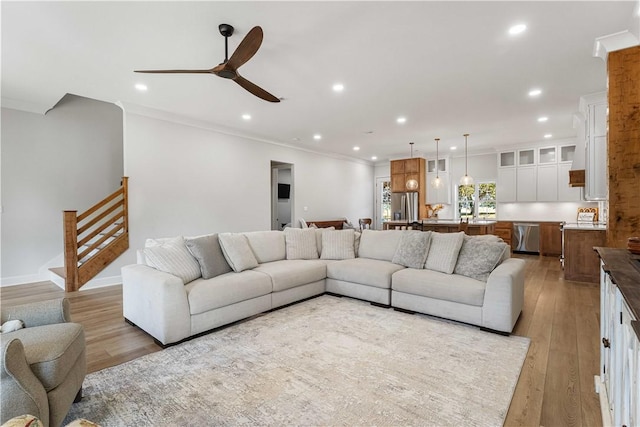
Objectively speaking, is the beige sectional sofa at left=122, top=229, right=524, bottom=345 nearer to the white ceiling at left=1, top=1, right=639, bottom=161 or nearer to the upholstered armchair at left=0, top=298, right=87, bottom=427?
the upholstered armchair at left=0, top=298, right=87, bottom=427

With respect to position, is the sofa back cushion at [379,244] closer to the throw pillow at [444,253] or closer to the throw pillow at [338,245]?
the throw pillow at [338,245]

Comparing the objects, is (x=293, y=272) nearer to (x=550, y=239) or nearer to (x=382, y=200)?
(x=550, y=239)

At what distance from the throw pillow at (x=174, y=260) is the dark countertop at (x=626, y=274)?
3122mm

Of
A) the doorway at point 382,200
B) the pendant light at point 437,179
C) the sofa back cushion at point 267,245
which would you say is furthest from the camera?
the doorway at point 382,200

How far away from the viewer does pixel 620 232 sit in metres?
2.93

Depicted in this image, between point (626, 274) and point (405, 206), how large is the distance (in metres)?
8.12

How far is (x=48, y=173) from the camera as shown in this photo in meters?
5.17

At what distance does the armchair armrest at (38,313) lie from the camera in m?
1.77

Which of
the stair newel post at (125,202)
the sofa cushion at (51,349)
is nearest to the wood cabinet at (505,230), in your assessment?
the stair newel post at (125,202)

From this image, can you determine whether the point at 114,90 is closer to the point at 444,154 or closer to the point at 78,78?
the point at 78,78

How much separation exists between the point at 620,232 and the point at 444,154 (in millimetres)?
6574

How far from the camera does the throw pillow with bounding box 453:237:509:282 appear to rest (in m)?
3.24

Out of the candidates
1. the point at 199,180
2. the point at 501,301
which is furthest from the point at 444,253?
the point at 199,180

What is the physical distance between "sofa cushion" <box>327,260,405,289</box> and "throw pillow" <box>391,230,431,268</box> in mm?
114
